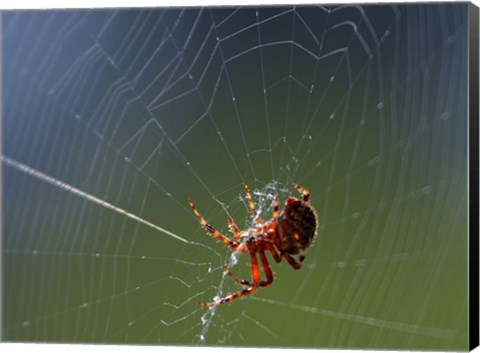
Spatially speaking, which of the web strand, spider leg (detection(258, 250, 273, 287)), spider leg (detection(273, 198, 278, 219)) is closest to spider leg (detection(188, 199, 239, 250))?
spider leg (detection(258, 250, 273, 287))

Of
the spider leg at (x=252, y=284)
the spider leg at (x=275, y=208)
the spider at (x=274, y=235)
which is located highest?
the spider leg at (x=275, y=208)

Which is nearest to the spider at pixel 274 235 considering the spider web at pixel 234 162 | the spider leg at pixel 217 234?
the spider leg at pixel 217 234

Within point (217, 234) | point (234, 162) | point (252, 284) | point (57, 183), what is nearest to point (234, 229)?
point (217, 234)

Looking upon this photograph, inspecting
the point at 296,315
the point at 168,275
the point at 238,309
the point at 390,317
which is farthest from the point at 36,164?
the point at 390,317

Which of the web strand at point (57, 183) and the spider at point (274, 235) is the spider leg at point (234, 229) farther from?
the web strand at point (57, 183)

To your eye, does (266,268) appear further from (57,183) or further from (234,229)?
(57,183)

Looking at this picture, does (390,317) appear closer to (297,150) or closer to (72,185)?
(297,150)
